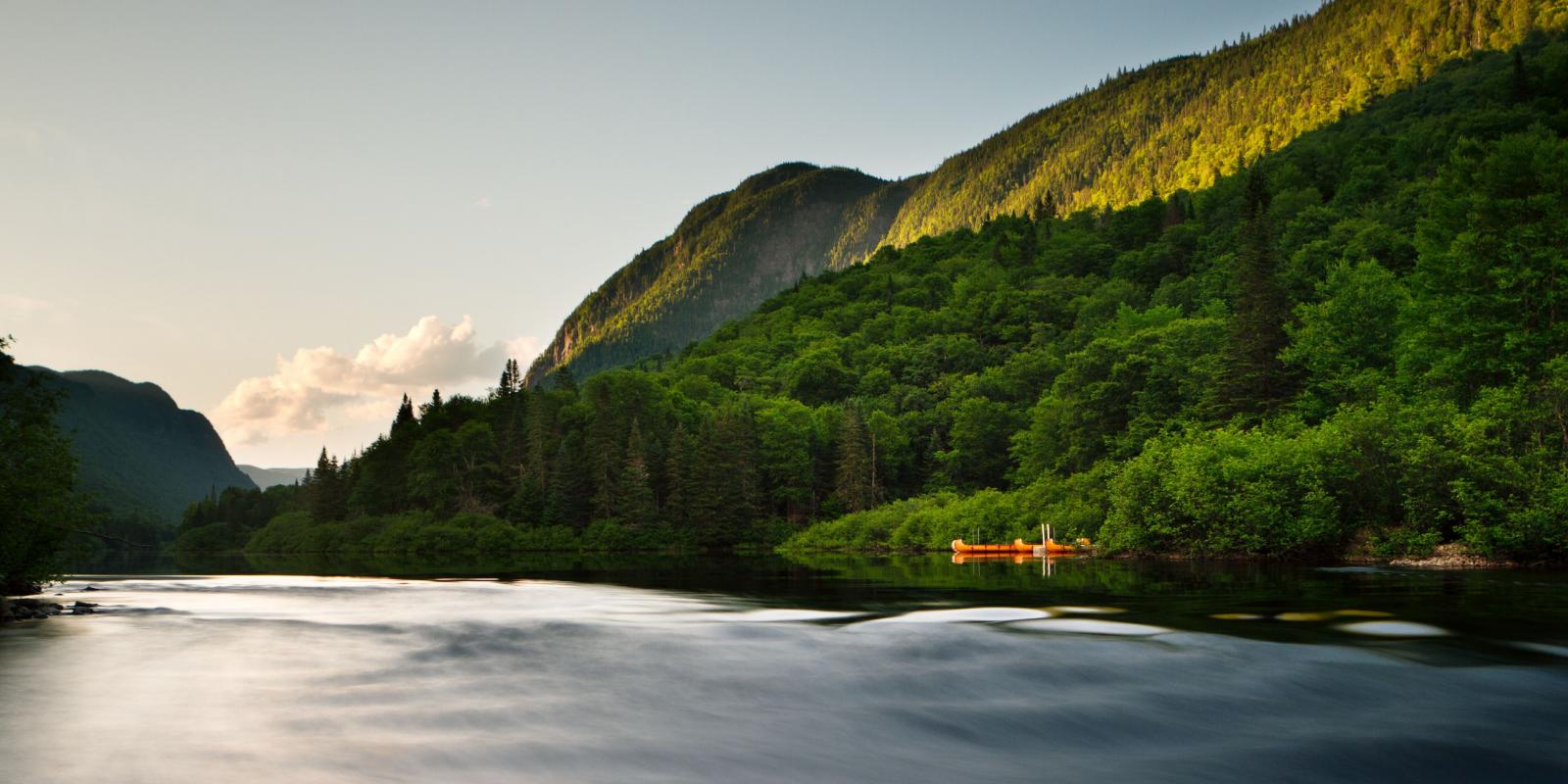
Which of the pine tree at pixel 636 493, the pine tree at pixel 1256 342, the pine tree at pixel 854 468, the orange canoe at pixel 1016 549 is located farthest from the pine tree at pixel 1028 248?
the orange canoe at pixel 1016 549

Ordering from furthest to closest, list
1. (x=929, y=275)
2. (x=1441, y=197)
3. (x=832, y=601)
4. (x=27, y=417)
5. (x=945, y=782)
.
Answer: (x=929, y=275) → (x=1441, y=197) → (x=832, y=601) → (x=27, y=417) → (x=945, y=782)

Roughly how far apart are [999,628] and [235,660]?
1297 cm

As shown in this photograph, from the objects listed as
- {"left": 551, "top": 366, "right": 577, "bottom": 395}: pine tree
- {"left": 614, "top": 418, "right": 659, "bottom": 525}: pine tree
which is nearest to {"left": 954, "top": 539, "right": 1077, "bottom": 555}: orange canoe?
{"left": 614, "top": 418, "right": 659, "bottom": 525}: pine tree

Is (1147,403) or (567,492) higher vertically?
(1147,403)

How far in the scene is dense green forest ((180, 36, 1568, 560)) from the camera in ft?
131

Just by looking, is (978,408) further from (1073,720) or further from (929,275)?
(1073,720)

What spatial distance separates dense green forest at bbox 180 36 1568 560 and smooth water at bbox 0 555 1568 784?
17748 millimetres

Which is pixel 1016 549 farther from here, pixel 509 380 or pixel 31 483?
pixel 509 380

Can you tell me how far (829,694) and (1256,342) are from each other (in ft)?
208

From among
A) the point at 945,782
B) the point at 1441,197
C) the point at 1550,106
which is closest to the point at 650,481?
the point at 1441,197

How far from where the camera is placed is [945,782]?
7.49 meters

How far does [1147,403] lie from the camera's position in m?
74.0

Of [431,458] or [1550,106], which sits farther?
[431,458]

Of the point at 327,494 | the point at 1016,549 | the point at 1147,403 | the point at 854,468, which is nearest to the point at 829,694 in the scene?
the point at 1016,549
